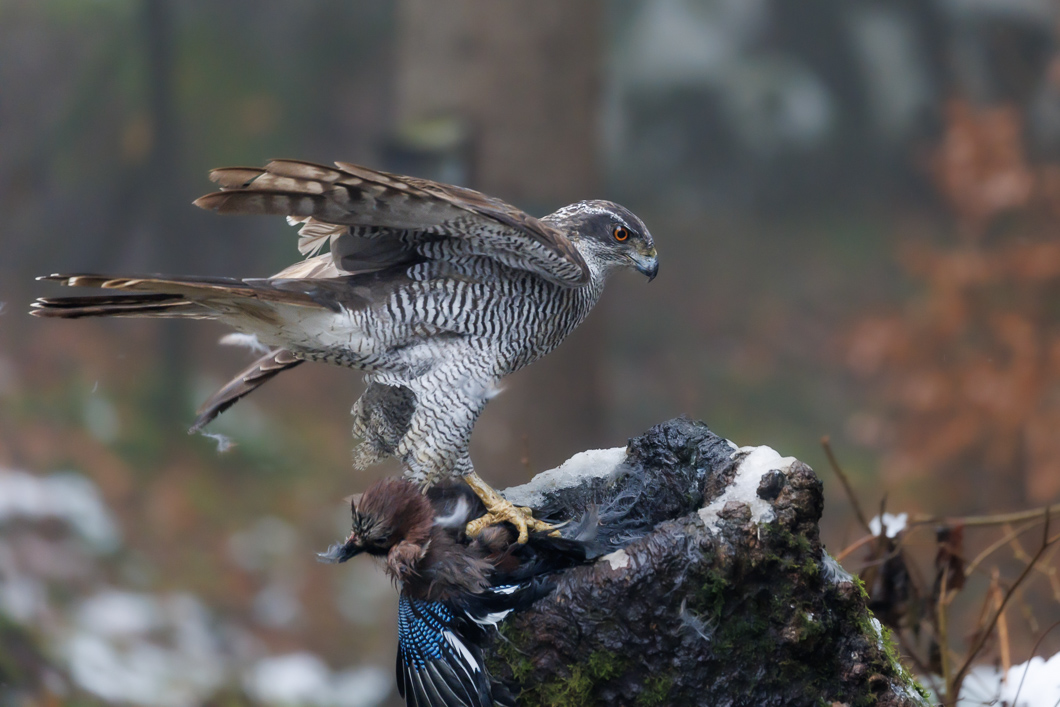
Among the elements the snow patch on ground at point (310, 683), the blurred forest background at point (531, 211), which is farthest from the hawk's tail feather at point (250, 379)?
the snow patch on ground at point (310, 683)

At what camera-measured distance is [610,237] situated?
74.4 inches

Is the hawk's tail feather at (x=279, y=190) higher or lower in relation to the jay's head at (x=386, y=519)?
higher

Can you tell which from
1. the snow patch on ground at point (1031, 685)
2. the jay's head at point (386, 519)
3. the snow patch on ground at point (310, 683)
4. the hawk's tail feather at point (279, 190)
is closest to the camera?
the hawk's tail feather at point (279, 190)

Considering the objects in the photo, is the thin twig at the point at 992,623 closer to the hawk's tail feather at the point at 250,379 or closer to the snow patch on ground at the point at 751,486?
the snow patch on ground at the point at 751,486

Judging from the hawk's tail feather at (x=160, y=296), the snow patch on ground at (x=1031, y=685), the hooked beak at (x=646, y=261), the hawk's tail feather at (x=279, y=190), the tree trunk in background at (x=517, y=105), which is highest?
the tree trunk in background at (x=517, y=105)

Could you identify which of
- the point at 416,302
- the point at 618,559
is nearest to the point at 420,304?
the point at 416,302

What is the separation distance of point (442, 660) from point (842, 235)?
4.19 m

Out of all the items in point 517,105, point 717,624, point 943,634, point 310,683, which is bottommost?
point 310,683

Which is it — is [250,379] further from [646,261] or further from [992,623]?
[992,623]

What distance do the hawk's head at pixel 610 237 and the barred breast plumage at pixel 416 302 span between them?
0.29ft

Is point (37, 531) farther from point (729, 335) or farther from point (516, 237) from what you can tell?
point (729, 335)

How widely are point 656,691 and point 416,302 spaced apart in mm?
859

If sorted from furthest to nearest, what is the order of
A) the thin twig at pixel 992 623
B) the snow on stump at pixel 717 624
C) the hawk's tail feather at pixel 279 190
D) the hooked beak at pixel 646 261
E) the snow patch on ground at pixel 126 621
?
the snow patch on ground at pixel 126 621, the hooked beak at pixel 646 261, the thin twig at pixel 992 623, the snow on stump at pixel 717 624, the hawk's tail feather at pixel 279 190

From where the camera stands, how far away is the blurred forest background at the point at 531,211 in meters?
3.69
